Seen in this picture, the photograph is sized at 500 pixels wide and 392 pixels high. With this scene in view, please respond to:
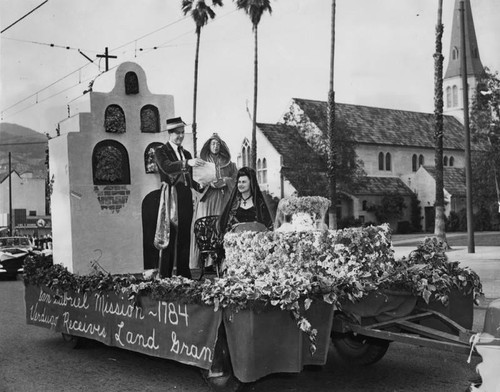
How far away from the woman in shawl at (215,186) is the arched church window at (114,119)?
3.90ft

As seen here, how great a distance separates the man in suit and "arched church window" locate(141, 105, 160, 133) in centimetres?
59

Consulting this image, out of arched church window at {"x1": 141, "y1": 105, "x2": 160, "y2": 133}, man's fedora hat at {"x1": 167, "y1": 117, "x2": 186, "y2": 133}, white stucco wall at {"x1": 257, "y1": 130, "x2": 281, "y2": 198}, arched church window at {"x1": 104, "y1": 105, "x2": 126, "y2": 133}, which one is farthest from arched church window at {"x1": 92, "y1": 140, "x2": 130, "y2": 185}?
white stucco wall at {"x1": 257, "y1": 130, "x2": 281, "y2": 198}

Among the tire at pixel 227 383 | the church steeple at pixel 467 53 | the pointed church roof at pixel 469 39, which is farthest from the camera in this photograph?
the church steeple at pixel 467 53

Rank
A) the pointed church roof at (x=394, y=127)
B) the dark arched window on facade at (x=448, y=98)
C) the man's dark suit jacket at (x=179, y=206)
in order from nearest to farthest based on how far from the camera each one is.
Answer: the man's dark suit jacket at (x=179, y=206), the pointed church roof at (x=394, y=127), the dark arched window on facade at (x=448, y=98)

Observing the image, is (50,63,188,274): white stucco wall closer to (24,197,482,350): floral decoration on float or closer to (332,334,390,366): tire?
(24,197,482,350): floral decoration on float

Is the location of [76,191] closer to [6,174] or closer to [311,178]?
[311,178]

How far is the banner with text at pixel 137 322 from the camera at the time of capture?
236 inches

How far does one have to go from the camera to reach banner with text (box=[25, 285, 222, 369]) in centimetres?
600

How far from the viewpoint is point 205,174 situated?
28.6ft

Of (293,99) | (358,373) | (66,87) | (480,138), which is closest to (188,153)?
(66,87)

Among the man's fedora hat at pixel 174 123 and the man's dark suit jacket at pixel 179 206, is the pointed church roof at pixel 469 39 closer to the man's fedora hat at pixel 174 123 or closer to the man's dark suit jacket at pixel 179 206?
the man's fedora hat at pixel 174 123

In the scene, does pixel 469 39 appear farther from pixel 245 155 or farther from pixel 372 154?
pixel 372 154

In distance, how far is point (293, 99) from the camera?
45.3 m

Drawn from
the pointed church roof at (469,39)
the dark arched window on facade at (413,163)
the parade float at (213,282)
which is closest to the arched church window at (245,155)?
A: the pointed church roof at (469,39)
